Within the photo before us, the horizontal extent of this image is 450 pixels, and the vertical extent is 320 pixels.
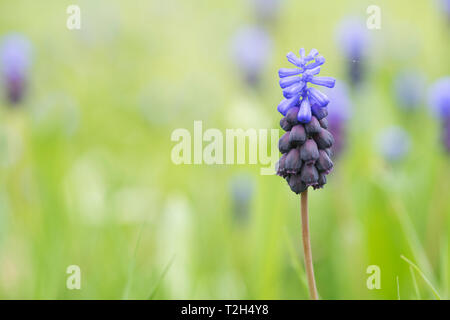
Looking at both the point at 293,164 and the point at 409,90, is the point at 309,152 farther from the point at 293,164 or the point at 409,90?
the point at 409,90

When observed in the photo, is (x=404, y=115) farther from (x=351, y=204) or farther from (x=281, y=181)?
(x=281, y=181)

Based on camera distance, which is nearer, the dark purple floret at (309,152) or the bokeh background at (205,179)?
the dark purple floret at (309,152)

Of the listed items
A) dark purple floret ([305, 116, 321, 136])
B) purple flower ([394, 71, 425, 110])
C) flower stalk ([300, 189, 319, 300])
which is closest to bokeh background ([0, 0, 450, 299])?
purple flower ([394, 71, 425, 110])

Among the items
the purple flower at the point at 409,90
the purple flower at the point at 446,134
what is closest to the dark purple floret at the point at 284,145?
the purple flower at the point at 446,134

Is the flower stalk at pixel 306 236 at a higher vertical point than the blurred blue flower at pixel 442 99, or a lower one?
lower

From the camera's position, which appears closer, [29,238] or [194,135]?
[29,238]

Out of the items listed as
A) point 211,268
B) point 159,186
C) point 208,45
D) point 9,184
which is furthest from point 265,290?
point 208,45

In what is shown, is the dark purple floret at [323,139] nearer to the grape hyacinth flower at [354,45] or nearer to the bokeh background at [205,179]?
the bokeh background at [205,179]
